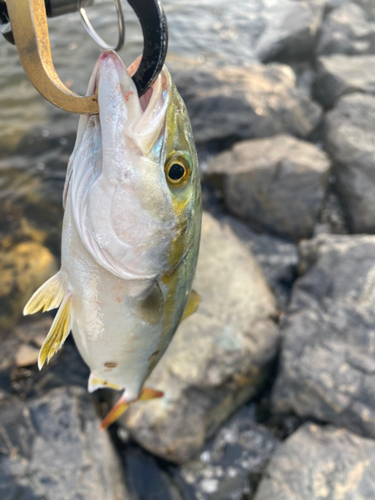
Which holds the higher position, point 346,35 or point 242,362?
point 346,35

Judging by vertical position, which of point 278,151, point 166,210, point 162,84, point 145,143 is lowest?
point 278,151

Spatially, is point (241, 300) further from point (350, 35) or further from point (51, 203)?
point (350, 35)

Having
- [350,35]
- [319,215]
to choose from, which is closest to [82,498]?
[319,215]

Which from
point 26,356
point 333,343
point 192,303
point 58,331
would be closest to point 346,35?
point 333,343

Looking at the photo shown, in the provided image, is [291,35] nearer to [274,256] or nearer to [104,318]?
[274,256]

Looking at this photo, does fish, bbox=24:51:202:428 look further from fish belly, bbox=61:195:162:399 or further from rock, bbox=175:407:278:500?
rock, bbox=175:407:278:500

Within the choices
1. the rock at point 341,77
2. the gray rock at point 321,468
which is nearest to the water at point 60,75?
the rock at point 341,77
